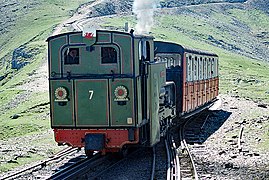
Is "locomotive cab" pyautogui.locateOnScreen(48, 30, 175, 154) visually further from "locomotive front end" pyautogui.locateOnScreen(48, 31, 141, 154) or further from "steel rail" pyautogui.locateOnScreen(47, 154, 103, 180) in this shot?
"steel rail" pyautogui.locateOnScreen(47, 154, 103, 180)

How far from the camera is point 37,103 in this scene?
110ft

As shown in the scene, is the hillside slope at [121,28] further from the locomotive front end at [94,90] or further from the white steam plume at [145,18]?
the white steam plume at [145,18]

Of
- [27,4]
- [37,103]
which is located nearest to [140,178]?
[37,103]

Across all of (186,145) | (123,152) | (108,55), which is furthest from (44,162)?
(186,145)

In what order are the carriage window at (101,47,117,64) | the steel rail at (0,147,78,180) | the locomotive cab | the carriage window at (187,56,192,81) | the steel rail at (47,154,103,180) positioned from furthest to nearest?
the carriage window at (187,56,192,81)
the carriage window at (101,47,117,64)
the locomotive cab
the steel rail at (0,147,78,180)
the steel rail at (47,154,103,180)

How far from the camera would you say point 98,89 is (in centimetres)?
1471

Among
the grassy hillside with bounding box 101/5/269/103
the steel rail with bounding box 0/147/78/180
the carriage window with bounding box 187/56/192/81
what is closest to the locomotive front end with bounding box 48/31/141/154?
the steel rail with bounding box 0/147/78/180

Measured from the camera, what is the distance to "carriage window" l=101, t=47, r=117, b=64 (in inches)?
581

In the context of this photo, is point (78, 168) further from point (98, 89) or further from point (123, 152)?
point (98, 89)

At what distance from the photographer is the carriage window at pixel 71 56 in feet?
49.4

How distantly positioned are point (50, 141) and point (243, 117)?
1020 cm

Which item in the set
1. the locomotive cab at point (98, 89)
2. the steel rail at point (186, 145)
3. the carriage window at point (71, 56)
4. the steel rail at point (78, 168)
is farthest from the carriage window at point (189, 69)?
the carriage window at point (71, 56)

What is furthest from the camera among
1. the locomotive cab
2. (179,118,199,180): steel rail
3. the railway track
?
the locomotive cab

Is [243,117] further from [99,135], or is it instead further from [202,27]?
[202,27]
